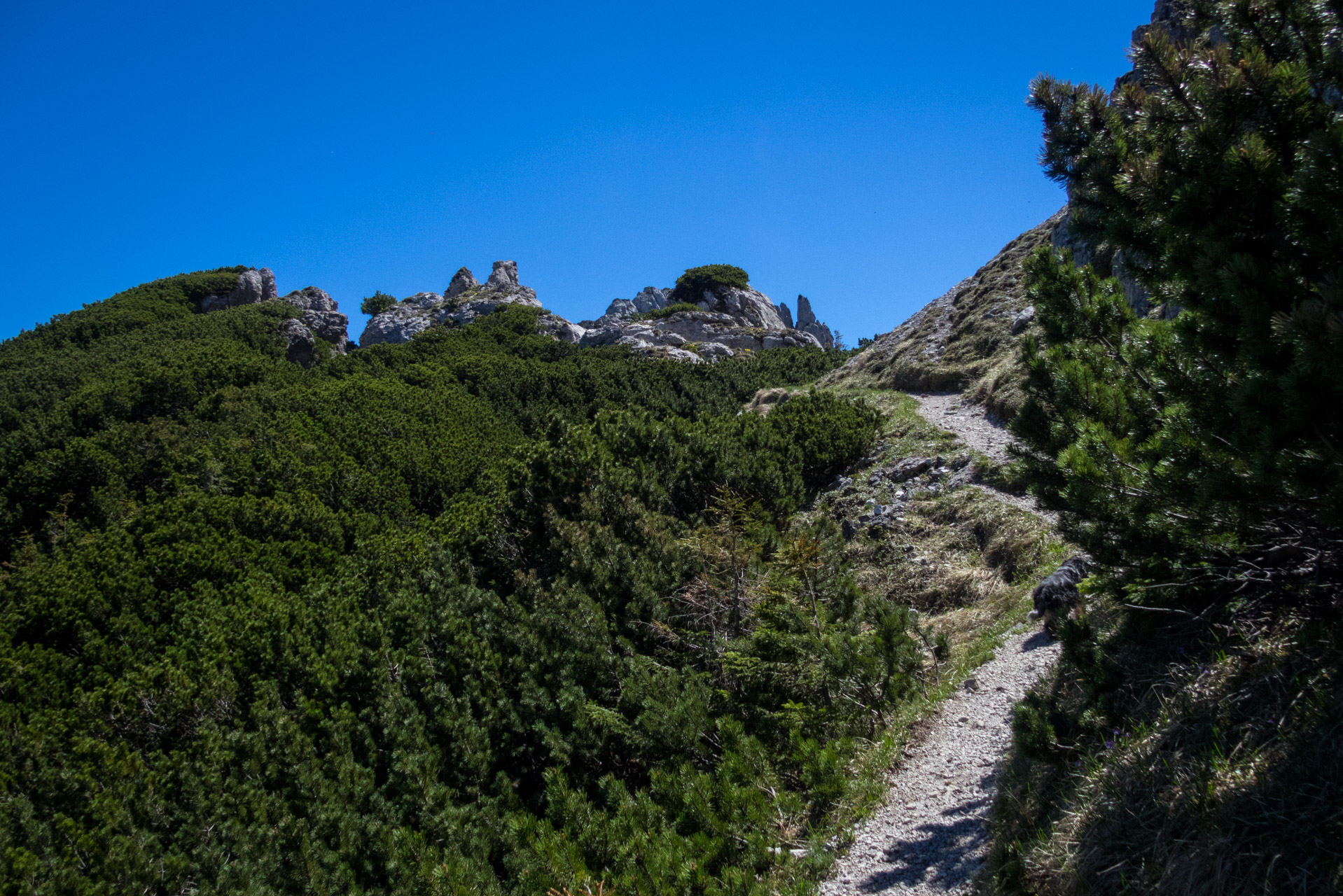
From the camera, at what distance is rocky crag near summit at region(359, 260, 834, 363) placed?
52.5 m

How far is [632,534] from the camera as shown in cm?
1250

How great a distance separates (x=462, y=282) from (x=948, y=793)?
250 feet

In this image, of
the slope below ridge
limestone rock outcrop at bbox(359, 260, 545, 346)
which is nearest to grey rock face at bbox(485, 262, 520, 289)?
limestone rock outcrop at bbox(359, 260, 545, 346)

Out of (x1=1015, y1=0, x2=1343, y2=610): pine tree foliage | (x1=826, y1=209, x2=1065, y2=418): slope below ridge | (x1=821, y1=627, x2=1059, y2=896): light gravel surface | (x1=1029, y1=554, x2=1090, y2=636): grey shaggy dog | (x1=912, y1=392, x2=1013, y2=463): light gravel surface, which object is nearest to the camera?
(x1=1015, y1=0, x2=1343, y2=610): pine tree foliage

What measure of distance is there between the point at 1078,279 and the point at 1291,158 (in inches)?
162

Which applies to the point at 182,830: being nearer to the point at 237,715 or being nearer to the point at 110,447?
the point at 237,715

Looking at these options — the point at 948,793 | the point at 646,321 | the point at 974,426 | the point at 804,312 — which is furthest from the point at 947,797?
the point at 804,312

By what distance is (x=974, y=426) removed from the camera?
18109 mm

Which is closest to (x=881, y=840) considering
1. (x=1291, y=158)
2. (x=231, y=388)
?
(x=1291, y=158)

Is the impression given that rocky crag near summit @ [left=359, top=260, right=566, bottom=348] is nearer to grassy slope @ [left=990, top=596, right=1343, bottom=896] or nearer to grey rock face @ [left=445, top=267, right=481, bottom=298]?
grey rock face @ [left=445, top=267, right=481, bottom=298]

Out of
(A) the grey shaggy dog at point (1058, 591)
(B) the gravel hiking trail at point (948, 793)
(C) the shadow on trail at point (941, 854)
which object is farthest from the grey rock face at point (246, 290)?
(C) the shadow on trail at point (941, 854)

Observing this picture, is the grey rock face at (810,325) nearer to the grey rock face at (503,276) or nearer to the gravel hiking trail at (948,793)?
the grey rock face at (503,276)

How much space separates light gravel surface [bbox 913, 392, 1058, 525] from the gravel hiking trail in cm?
496

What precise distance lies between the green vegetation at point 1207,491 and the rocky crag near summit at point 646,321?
4008 cm
